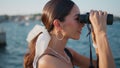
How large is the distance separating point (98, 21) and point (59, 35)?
258mm

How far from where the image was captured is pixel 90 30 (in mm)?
2125

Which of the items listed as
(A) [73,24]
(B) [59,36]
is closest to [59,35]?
(B) [59,36]

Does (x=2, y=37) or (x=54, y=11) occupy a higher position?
(x=54, y=11)

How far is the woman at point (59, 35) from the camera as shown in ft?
6.25

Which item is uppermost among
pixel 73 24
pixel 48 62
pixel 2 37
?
pixel 73 24

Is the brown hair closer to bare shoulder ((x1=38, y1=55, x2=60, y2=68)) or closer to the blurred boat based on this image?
bare shoulder ((x1=38, y1=55, x2=60, y2=68))

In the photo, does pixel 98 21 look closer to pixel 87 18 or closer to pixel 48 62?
pixel 87 18

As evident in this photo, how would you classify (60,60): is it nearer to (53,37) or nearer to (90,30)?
(53,37)

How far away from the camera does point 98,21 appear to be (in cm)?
194

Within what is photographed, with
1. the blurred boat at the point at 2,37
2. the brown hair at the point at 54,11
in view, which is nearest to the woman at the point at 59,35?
the brown hair at the point at 54,11

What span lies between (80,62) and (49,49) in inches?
15.1

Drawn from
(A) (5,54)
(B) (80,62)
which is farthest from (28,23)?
(B) (80,62)

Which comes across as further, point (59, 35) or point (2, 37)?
point (2, 37)

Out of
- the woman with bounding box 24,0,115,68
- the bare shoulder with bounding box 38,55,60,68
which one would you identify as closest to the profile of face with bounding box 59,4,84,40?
the woman with bounding box 24,0,115,68
